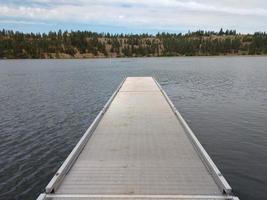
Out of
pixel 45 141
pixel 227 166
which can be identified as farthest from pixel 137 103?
pixel 227 166

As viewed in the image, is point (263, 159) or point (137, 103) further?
point (137, 103)

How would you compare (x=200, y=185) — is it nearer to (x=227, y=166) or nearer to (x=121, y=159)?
(x=121, y=159)

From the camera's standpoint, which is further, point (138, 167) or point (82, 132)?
point (82, 132)

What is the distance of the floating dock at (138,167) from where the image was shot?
880 cm

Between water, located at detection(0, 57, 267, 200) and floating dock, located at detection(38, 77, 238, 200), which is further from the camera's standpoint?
water, located at detection(0, 57, 267, 200)

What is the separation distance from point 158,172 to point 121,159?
1652 mm

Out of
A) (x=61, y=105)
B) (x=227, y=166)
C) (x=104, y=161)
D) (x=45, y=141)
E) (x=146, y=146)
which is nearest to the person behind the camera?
(x=104, y=161)

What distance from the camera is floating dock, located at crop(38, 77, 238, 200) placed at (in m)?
8.80

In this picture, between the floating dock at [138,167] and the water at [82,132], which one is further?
the water at [82,132]

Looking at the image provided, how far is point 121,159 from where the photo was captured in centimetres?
1138

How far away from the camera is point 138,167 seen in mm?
10617

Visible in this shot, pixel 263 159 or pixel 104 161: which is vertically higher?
pixel 104 161

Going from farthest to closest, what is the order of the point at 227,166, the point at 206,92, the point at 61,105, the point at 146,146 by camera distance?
the point at 206,92 → the point at 61,105 → the point at 227,166 → the point at 146,146

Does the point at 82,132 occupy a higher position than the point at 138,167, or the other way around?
the point at 138,167
